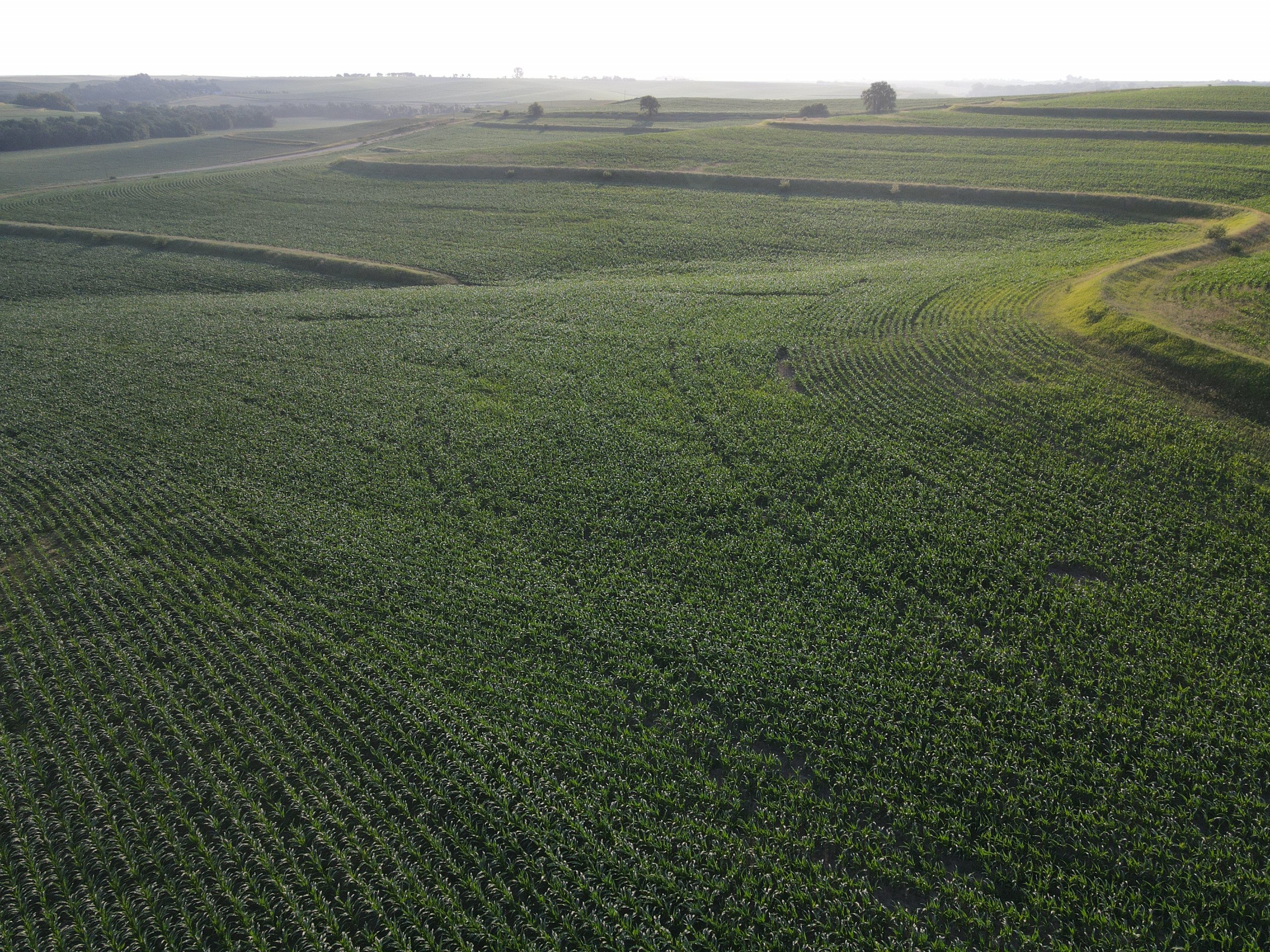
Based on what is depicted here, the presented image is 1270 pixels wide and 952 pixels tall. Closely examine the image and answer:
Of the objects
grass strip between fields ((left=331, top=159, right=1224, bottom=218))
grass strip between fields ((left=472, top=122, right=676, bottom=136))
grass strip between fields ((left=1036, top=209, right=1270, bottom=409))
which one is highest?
grass strip between fields ((left=472, top=122, right=676, bottom=136))

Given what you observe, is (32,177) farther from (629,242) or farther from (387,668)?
(387,668)

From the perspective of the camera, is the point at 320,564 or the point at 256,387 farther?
the point at 256,387

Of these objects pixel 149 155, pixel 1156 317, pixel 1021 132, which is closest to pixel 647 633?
pixel 1156 317

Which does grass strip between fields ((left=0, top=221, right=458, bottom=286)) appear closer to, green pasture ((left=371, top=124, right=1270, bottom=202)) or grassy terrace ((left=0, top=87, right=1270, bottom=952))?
grassy terrace ((left=0, top=87, right=1270, bottom=952))

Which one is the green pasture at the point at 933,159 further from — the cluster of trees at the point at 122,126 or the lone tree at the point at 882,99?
the cluster of trees at the point at 122,126

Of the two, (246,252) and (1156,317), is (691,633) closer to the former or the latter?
(1156,317)

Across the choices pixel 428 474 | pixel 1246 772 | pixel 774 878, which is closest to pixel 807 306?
pixel 428 474

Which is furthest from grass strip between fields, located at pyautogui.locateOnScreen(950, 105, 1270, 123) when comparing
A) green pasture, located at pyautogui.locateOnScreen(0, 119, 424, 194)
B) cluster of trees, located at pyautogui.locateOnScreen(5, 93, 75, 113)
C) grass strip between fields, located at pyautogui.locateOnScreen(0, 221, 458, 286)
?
cluster of trees, located at pyautogui.locateOnScreen(5, 93, 75, 113)

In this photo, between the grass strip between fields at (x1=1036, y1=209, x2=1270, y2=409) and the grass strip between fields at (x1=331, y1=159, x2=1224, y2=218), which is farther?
the grass strip between fields at (x1=331, y1=159, x2=1224, y2=218)
